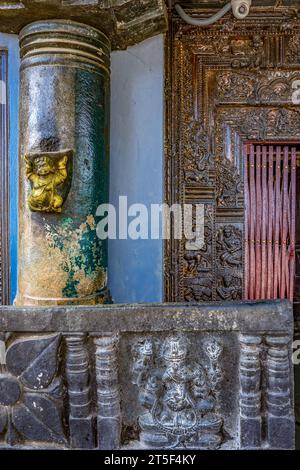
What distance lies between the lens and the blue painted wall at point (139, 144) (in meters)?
3.45

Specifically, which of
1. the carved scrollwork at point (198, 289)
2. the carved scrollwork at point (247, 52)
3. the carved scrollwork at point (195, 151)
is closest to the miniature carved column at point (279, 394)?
the carved scrollwork at point (198, 289)

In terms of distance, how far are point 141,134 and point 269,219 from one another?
144 centimetres

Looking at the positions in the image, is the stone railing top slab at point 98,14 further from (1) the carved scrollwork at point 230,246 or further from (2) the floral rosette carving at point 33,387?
(2) the floral rosette carving at point 33,387

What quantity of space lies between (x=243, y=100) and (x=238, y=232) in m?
1.22

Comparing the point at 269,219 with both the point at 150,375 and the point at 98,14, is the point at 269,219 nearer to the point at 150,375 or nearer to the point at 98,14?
the point at 150,375

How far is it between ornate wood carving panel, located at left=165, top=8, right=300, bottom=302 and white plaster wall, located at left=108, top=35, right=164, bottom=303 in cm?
10

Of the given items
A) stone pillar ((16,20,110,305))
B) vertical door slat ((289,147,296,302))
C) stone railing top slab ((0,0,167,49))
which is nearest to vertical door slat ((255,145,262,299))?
vertical door slat ((289,147,296,302))

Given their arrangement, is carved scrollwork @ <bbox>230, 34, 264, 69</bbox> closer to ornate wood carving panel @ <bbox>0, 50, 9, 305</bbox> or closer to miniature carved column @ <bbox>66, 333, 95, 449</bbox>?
ornate wood carving panel @ <bbox>0, 50, 9, 305</bbox>

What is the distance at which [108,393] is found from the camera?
79.1 inches

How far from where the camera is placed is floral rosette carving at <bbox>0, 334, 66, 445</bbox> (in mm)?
1982

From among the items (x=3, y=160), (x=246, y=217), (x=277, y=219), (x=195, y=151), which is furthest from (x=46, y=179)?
(x=277, y=219)

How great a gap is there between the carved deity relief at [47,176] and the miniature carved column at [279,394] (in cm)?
163

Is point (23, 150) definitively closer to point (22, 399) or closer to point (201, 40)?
point (22, 399)
